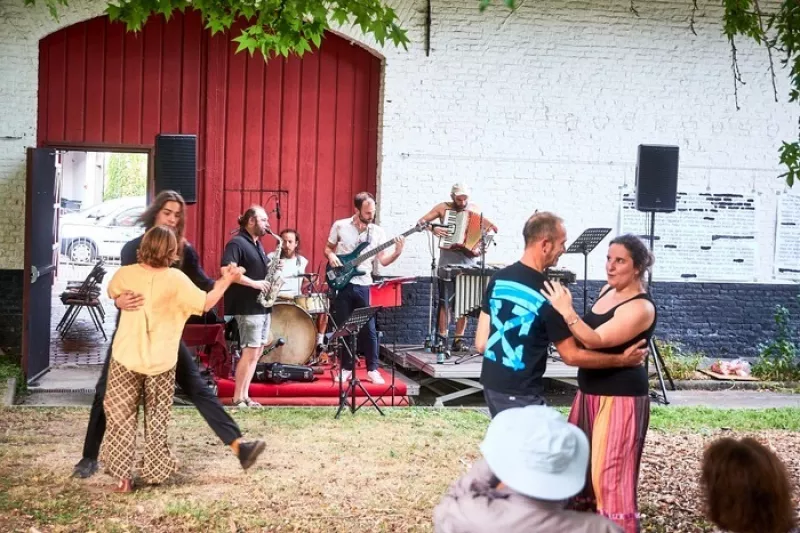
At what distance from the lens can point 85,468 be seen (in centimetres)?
664

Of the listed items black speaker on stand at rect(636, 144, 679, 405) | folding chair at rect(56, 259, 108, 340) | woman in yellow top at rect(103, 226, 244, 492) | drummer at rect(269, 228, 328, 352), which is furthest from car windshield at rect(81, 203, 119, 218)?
woman in yellow top at rect(103, 226, 244, 492)

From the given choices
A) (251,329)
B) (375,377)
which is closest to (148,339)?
(251,329)

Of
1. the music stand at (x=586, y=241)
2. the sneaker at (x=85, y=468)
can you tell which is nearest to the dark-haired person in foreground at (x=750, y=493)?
the sneaker at (x=85, y=468)

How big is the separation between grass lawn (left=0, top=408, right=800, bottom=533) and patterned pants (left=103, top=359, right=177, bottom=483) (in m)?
0.22

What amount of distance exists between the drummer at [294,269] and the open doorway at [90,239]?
5.68ft

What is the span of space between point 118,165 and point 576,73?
8.82m

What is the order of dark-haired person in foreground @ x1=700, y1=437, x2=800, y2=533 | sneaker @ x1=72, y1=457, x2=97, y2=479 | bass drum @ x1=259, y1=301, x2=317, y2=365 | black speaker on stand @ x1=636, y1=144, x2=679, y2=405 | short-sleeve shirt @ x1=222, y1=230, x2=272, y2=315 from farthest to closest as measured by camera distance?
1. black speaker on stand @ x1=636, y1=144, x2=679, y2=405
2. bass drum @ x1=259, y1=301, x2=317, y2=365
3. short-sleeve shirt @ x1=222, y1=230, x2=272, y2=315
4. sneaker @ x1=72, y1=457, x2=97, y2=479
5. dark-haired person in foreground @ x1=700, y1=437, x2=800, y2=533

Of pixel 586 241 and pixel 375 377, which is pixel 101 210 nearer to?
pixel 375 377

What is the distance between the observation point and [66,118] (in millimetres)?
12266

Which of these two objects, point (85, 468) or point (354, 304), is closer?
point (85, 468)

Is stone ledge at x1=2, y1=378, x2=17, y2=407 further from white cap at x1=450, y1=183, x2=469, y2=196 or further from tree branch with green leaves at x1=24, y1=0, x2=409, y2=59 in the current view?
white cap at x1=450, y1=183, x2=469, y2=196

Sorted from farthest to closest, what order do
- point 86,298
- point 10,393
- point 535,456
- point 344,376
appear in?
point 86,298, point 344,376, point 10,393, point 535,456

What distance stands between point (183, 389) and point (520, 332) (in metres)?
2.65

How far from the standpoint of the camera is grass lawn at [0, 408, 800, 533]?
5.94m
